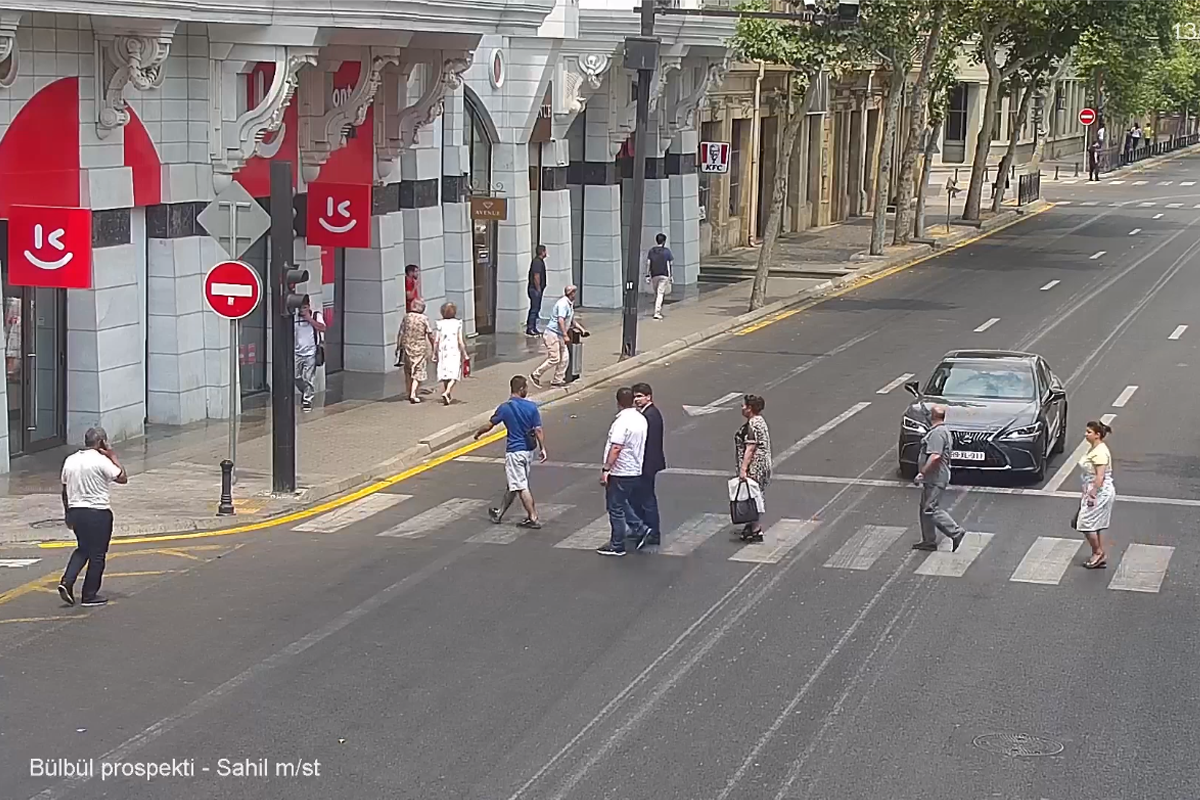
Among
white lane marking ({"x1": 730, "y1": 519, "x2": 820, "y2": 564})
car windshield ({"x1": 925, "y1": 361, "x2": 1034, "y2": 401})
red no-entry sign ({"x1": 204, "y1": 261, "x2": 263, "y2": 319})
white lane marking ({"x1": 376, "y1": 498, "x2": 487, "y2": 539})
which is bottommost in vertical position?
white lane marking ({"x1": 730, "y1": 519, "x2": 820, "y2": 564})

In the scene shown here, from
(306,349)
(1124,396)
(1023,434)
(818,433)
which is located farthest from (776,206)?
(1023,434)

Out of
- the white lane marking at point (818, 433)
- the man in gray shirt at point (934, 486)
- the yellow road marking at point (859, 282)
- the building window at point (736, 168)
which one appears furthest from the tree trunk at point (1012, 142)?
the man in gray shirt at point (934, 486)

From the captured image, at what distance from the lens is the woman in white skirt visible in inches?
674

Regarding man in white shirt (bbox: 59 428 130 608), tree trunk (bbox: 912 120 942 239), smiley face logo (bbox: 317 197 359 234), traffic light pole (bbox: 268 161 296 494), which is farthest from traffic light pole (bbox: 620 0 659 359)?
tree trunk (bbox: 912 120 942 239)

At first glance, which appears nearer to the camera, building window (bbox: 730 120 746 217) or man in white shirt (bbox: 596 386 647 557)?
man in white shirt (bbox: 596 386 647 557)

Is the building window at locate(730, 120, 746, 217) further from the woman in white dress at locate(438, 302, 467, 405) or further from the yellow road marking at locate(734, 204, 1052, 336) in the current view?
the woman in white dress at locate(438, 302, 467, 405)

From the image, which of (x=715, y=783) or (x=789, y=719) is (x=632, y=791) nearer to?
(x=715, y=783)

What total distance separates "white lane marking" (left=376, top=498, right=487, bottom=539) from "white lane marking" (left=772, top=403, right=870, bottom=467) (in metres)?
4.54

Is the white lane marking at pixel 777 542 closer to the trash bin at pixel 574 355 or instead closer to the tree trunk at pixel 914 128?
the trash bin at pixel 574 355

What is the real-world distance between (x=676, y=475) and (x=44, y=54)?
9240 millimetres

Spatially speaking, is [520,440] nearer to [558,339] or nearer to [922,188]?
[558,339]

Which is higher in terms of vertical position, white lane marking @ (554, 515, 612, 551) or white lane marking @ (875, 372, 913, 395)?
white lane marking @ (875, 372, 913, 395)

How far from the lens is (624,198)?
143 ft

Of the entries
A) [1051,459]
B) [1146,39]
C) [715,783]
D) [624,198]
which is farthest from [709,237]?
[715,783]
